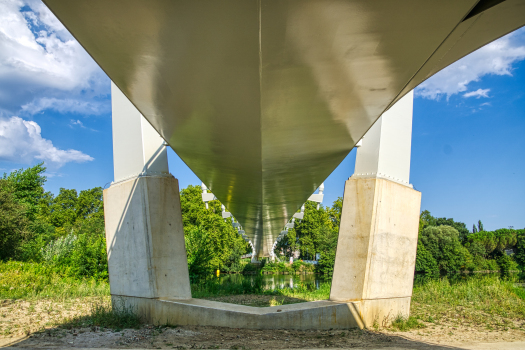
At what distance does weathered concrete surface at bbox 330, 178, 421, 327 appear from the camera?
7598 mm

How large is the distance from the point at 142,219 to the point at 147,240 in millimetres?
492

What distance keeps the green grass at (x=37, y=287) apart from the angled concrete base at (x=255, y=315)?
16.5 ft

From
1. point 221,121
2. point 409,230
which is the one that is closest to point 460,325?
point 409,230

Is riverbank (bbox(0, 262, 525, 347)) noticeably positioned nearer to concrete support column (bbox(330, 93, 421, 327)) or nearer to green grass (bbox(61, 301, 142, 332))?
green grass (bbox(61, 301, 142, 332))

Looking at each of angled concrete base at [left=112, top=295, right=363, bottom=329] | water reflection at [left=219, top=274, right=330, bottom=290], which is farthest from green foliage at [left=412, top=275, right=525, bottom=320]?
water reflection at [left=219, top=274, right=330, bottom=290]

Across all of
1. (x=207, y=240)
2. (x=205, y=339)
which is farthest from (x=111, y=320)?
(x=207, y=240)

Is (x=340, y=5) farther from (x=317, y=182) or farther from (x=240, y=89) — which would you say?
(x=317, y=182)

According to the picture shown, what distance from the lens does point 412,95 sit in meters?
8.71

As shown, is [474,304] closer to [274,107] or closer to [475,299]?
[475,299]

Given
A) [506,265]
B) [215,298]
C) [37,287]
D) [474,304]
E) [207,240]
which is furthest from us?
[506,265]

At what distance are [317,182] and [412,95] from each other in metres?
3.39

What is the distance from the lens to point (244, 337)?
6.41 metres

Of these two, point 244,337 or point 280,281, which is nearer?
point 244,337

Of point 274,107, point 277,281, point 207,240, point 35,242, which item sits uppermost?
point 274,107
